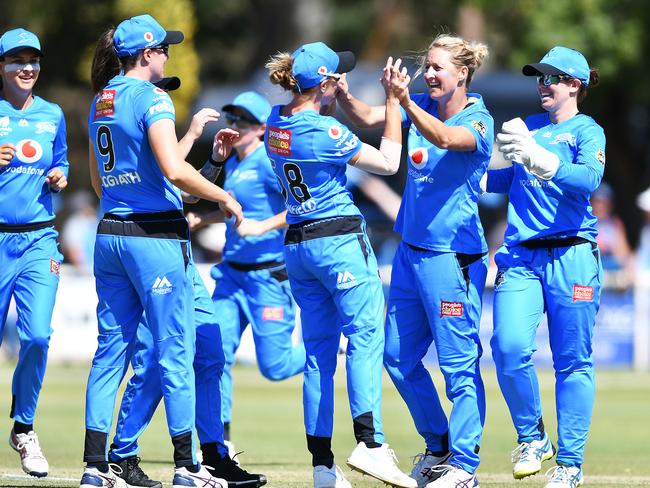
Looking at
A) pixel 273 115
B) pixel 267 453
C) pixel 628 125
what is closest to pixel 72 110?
pixel 628 125

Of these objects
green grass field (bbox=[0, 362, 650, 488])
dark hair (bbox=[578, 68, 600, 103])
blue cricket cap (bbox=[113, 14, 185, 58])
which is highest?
blue cricket cap (bbox=[113, 14, 185, 58])

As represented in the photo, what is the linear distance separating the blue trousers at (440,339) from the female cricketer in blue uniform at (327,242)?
323mm

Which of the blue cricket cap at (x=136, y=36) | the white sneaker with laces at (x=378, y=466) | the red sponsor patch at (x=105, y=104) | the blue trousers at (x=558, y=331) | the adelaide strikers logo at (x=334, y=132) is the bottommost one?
the white sneaker with laces at (x=378, y=466)

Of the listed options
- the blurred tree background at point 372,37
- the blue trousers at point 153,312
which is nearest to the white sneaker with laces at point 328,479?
the blue trousers at point 153,312

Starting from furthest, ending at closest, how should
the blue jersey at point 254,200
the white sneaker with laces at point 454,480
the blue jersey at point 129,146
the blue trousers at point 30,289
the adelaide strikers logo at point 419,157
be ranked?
the blue jersey at point 254,200 < the blue trousers at point 30,289 < the adelaide strikers logo at point 419,157 < the white sneaker with laces at point 454,480 < the blue jersey at point 129,146

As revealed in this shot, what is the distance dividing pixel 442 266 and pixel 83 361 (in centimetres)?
1093

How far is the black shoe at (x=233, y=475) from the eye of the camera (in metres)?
8.12

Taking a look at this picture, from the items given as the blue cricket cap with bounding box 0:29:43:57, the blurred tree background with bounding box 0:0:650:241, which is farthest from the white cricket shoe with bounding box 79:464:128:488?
the blurred tree background with bounding box 0:0:650:241

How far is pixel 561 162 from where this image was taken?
775 centimetres

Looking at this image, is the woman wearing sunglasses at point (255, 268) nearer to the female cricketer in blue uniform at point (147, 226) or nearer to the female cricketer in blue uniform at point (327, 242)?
the female cricketer in blue uniform at point (327, 242)

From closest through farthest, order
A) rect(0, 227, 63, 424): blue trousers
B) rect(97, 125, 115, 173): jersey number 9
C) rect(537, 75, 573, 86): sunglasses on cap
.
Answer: rect(97, 125, 115, 173): jersey number 9 < rect(537, 75, 573, 86): sunglasses on cap < rect(0, 227, 63, 424): blue trousers

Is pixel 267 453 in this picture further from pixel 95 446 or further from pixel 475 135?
pixel 475 135

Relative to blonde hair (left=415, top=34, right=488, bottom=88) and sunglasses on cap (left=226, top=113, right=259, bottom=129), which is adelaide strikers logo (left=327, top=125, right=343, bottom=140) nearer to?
blonde hair (left=415, top=34, right=488, bottom=88)

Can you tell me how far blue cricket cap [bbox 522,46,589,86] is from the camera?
815 cm
